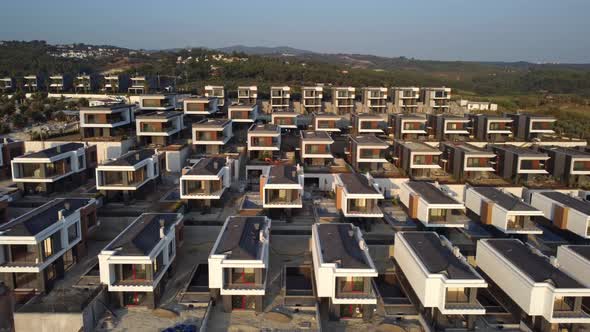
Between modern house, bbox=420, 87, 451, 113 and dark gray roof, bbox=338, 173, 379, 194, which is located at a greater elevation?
modern house, bbox=420, 87, 451, 113

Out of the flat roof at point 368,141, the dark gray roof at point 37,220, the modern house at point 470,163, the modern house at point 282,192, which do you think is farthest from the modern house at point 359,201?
the dark gray roof at point 37,220

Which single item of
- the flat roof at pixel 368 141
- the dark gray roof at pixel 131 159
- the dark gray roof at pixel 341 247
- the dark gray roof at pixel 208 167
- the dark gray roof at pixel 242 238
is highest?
the flat roof at pixel 368 141

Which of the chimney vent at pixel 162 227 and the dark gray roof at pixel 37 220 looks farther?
the chimney vent at pixel 162 227

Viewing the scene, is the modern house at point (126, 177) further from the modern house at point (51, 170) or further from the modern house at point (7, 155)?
the modern house at point (7, 155)

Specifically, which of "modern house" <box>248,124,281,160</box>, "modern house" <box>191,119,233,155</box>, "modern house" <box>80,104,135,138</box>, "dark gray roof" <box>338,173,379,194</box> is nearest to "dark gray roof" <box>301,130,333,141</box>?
"modern house" <box>248,124,281,160</box>

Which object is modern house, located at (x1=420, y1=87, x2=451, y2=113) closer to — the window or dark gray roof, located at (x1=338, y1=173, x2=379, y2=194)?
dark gray roof, located at (x1=338, y1=173, x2=379, y2=194)

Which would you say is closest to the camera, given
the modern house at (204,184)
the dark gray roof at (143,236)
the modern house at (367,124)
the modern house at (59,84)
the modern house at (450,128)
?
the dark gray roof at (143,236)
